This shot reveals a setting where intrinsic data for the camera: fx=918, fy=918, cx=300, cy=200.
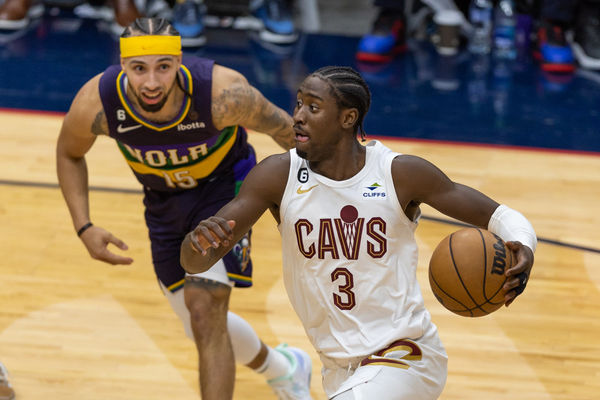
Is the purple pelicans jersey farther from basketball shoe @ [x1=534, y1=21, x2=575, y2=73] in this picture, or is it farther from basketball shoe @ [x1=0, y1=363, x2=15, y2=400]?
basketball shoe @ [x1=534, y1=21, x2=575, y2=73]

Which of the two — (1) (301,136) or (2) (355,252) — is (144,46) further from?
A: (2) (355,252)

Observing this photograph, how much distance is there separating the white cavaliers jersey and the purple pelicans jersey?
848 mm

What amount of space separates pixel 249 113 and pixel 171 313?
1.56 meters

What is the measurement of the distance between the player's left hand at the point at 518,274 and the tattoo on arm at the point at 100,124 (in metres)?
1.95

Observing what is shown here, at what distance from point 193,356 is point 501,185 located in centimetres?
287

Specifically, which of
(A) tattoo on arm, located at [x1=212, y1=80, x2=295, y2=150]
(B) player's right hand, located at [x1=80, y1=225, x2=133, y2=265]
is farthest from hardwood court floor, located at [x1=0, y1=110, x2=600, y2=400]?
(A) tattoo on arm, located at [x1=212, y1=80, x2=295, y2=150]

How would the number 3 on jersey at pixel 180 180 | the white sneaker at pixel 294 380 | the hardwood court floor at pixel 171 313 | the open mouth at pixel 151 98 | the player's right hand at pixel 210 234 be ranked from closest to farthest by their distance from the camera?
the player's right hand at pixel 210 234
the open mouth at pixel 151 98
the number 3 on jersey at pixel 180 180
the white sneaker at pixel 294 380
the hardwood court floor at pixel 171 313

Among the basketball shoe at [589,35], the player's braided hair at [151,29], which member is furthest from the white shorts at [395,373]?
A: the basketball shoe at [589,35]

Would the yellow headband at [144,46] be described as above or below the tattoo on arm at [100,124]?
above

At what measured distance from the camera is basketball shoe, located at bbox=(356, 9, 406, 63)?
9.25 meters

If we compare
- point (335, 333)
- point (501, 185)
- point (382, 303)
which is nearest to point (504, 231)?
point (382, 303)

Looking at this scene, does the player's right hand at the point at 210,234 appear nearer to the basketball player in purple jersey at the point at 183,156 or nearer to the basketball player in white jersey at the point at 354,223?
the basketball player in white jersey at the point at 354,223

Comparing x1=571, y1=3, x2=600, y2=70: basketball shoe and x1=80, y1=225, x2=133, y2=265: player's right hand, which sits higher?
x1=80, y1=225, x2=133, y2=265: player's right hand

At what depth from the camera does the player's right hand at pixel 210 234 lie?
311cm
